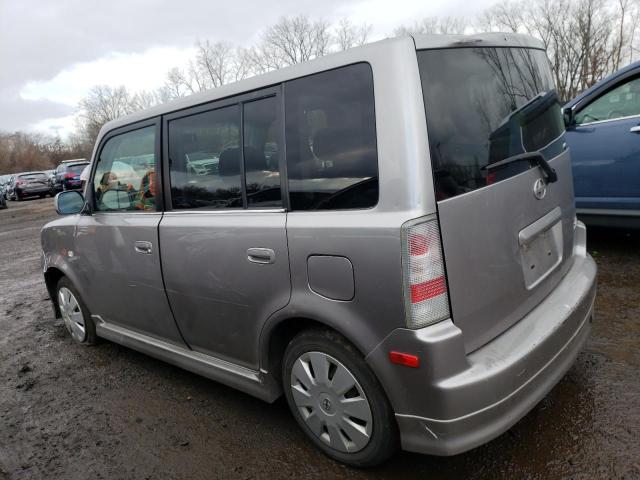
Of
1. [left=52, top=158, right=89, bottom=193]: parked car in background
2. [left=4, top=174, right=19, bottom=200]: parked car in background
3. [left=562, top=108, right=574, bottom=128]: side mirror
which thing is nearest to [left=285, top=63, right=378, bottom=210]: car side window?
[left=562, top=108, right=574, bottom=128]: side mirror

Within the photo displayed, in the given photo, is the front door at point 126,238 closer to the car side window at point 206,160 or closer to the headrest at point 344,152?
the car side window at point 206,160

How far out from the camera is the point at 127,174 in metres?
3.42

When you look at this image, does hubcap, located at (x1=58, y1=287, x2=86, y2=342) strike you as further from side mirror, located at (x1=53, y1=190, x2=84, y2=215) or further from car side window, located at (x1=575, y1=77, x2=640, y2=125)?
car side window, located at (x1=575, y1=77, x2=640, y2=125)

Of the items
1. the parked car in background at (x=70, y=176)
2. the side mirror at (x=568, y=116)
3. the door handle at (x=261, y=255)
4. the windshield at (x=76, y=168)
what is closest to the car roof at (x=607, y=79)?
the side mirror at (x=568, y=116)

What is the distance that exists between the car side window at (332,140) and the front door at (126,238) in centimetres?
116

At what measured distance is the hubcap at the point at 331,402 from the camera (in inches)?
86.0

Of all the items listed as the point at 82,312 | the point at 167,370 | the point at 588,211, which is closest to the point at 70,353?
the point at 82,312

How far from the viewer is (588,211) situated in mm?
4922

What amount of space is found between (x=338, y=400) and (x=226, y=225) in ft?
3.44

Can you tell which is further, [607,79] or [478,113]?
[607,79]

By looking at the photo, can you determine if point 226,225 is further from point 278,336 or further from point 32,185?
point 32,185

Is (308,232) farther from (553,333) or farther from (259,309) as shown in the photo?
(553,333)

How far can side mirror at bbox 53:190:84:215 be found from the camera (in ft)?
12.7

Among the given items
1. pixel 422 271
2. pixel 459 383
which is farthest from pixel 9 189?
pixel 459 383
